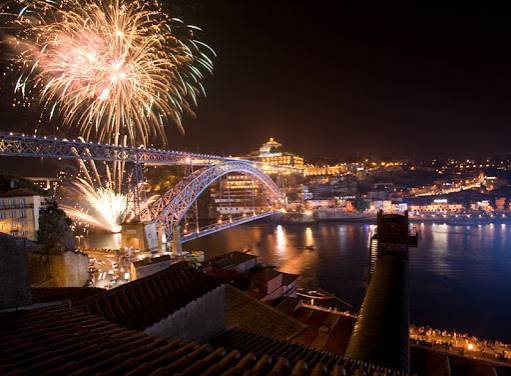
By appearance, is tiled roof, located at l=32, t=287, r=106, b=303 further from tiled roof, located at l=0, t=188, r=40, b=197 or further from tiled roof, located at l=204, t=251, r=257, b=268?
tiled roof, located at l=0, t=188, r=40, b=197

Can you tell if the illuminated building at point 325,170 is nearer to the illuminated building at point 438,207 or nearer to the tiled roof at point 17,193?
the illuminated building at point 438,207

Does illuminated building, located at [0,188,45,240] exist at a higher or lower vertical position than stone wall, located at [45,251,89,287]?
higher

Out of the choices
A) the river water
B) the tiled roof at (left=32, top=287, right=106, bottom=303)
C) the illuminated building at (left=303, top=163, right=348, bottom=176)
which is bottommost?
the river water

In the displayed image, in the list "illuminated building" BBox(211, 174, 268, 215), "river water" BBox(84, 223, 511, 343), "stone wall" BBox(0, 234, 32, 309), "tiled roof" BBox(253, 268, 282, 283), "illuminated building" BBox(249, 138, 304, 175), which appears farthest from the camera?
"illuminated building" BBox(249, 138, 304, 175)

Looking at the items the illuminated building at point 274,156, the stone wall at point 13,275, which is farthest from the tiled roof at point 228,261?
the illuminated building at point 274,156

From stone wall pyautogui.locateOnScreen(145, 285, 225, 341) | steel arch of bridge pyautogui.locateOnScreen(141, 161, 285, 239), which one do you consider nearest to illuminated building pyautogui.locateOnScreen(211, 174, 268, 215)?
steel arch of bridge pyautogui.locateOnScreen(141, 161, 285, 239)

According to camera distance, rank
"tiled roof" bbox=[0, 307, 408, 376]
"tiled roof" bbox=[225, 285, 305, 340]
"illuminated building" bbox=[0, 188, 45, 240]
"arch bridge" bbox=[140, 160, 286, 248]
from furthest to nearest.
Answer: "arch bridge" bbox=[140, 160, 286, 248] → "illuminated building" bbox=[0, 188, 45, 240] → "tiled roof" bbox=[225, 285, 305, 340] → "tiled roof" bbox=[0, 307, 408, 376]

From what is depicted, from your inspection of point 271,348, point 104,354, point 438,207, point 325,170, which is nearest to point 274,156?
point 325,170

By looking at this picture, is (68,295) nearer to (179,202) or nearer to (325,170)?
(179,202)
